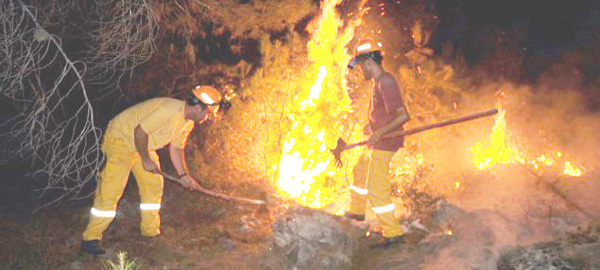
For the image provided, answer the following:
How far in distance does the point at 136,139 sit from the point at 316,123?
8.96 ft

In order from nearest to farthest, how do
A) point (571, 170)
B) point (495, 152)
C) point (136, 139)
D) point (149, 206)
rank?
point (136, 139), point (149, 206), point (571, 170), point (495, 152)

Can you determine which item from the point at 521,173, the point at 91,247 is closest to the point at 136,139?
the point at 91,247

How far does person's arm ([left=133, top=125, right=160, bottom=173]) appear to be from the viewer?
5.23 metres

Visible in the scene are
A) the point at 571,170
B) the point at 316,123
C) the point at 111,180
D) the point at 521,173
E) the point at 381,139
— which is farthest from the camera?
the point at 571,170

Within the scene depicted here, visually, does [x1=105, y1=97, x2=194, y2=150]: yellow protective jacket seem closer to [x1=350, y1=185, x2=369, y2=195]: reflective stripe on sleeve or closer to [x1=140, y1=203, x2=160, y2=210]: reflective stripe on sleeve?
[x1=140, y1=203, x2=160, y2=210]: reflective stripe on sleeve

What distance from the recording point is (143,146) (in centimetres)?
527

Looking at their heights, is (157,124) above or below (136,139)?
above

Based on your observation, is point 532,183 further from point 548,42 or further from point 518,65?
point 548,42

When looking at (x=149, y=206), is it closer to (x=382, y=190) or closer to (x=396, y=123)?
(x=382, y=190)

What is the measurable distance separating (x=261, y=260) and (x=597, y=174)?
5210mm

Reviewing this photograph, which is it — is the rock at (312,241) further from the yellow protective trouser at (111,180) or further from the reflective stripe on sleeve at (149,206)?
the yellow protective trouser at (111,180)

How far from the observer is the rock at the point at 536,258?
428 cm

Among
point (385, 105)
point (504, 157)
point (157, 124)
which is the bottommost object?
point (504, 157)

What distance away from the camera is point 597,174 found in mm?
7520
